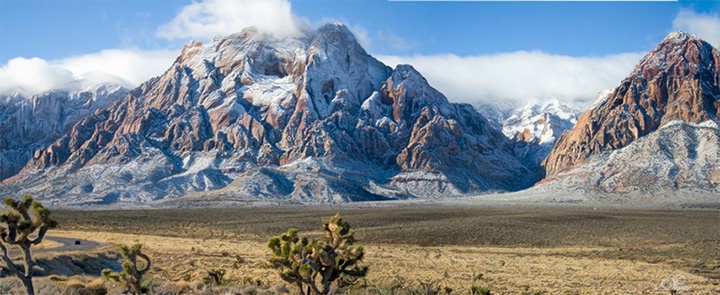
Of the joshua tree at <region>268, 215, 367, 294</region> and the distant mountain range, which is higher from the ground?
the distant mountain range

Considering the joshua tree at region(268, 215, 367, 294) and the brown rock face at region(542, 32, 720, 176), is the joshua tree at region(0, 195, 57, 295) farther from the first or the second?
the brown rock face at region(542, 32, 720, 176)

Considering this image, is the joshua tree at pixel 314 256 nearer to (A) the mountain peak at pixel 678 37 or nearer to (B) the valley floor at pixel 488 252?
(B) the valley floor at pixel 488 252

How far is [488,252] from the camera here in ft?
137

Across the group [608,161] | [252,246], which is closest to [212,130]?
[608,161]

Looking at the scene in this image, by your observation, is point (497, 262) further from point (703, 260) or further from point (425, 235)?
point (425, 235)

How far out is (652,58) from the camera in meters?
184

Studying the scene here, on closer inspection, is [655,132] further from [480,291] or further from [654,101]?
[480,291]

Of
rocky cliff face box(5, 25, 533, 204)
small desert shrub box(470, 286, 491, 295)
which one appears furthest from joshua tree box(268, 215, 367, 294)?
rocky cliff face box(5, 25, 533, 204)

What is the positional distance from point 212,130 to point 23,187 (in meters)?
54.1

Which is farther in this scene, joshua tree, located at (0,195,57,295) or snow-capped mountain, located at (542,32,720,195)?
snow-capped mountain, located at (542,32,720,195)

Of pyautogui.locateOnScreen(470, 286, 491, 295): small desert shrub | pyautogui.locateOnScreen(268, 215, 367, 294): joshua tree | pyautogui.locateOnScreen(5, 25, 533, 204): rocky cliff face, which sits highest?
pyautogui.locateOnScreen(5, 25, 533, 204): rocky cliff face

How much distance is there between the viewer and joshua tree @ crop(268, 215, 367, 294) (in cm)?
1866

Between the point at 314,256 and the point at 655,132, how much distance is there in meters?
159

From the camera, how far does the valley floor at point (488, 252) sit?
28.5 metres
